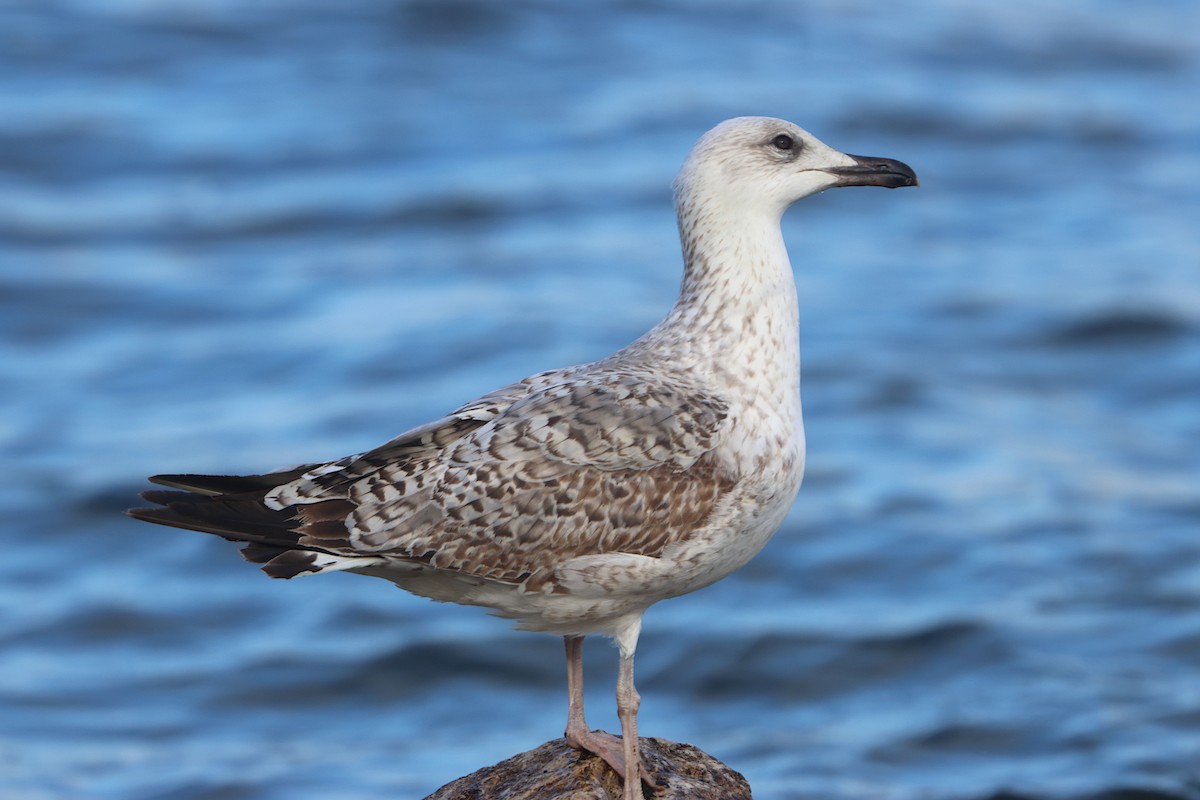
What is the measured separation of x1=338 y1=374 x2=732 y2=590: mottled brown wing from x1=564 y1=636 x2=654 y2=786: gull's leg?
88cm

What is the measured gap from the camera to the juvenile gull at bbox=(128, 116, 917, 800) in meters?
8.47

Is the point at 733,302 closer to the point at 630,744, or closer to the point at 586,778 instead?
the point at 630,744

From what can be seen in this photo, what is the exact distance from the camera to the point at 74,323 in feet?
86.3

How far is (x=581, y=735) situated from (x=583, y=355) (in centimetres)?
1477

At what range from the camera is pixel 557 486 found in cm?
860

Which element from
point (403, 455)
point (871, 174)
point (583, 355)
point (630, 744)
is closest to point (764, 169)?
point (871, 174)

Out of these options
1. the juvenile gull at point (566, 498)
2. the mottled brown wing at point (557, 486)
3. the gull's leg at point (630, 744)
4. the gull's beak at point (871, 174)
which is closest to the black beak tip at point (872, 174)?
the gull's beak at point (871, 174)

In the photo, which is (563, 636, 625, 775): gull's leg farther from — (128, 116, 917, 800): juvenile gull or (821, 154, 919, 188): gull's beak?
(821, 154, 919, 188): gull's beak

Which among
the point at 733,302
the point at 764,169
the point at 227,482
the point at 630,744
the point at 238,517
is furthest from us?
the point at 764,169

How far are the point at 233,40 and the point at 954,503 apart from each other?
763 inches

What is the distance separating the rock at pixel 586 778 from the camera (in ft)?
29.3

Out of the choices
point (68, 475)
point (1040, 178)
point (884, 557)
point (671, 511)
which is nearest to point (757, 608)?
point (884, 557)

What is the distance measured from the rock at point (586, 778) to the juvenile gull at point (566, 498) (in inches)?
6.5

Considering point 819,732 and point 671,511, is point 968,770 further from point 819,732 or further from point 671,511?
point 671,511
